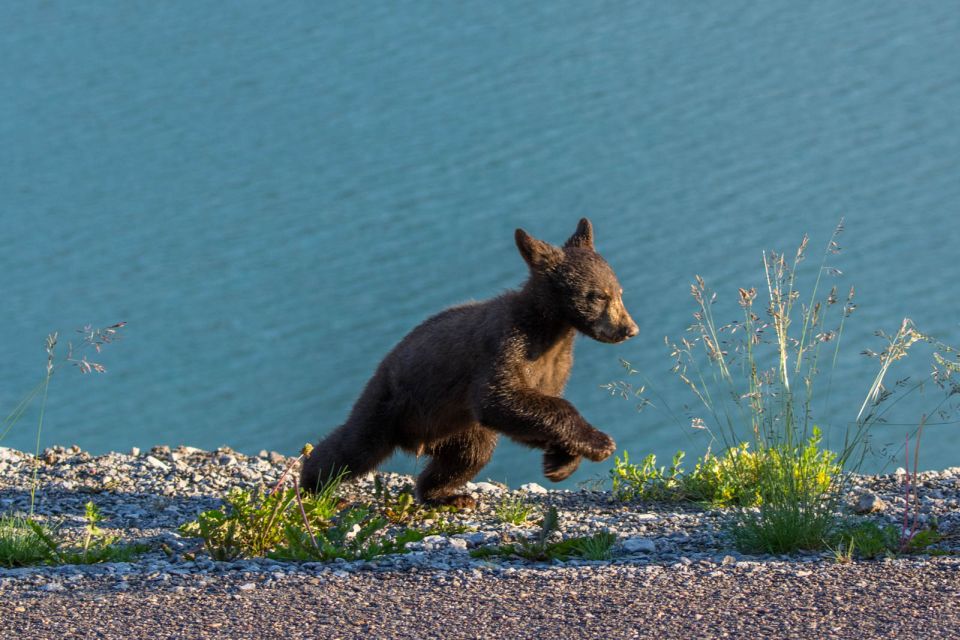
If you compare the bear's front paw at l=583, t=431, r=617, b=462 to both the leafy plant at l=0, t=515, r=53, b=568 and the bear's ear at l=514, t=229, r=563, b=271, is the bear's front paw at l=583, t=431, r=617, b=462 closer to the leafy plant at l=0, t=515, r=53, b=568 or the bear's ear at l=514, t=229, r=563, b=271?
the bear's ear at l=514, t=229, r=563, b=271

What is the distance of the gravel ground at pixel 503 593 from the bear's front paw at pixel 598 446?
0.38 m

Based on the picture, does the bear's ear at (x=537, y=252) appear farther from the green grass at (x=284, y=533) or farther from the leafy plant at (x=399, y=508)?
the green grass at (x=284, y=533)

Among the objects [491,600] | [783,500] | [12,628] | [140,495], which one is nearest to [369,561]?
[491,600]

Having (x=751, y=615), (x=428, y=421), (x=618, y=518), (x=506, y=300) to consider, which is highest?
(x=506, y=300)

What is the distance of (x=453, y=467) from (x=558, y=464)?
88 cm

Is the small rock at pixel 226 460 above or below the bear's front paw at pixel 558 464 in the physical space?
Answer: above

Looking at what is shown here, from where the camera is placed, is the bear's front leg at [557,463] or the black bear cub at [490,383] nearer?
the black bear cub at [490,383]

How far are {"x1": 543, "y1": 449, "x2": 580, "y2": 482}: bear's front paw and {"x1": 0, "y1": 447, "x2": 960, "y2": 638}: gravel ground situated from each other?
36 cm

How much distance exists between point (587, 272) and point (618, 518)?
4.35ft

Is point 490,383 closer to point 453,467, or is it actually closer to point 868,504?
point 453,467

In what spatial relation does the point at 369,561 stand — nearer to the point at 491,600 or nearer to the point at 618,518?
the point at 491,600

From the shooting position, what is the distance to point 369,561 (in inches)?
214

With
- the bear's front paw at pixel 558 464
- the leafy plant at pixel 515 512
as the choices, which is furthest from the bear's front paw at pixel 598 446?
the leafy plant at pixel 515 512

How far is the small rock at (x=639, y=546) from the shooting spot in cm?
565
